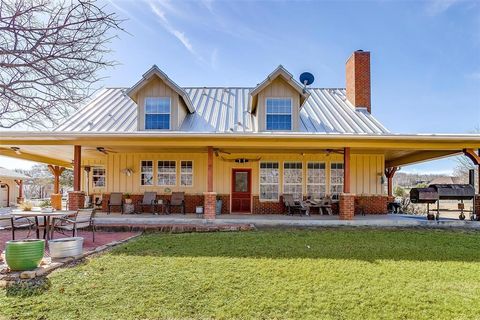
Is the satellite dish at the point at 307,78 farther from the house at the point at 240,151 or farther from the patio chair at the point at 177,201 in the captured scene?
the patio chair at the point at 177,201

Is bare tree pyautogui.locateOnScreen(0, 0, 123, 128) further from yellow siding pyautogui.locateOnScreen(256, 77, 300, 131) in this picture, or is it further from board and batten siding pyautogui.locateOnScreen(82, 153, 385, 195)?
board and batten siding pyautogui.locateOnScreen(82, 153, 385, 195)

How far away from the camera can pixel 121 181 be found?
14.5 metres

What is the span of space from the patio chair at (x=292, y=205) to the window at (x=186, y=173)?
166 inches

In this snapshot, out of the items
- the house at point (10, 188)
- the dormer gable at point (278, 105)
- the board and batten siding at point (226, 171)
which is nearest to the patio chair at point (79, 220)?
the board and batten siding at point (226, 171)

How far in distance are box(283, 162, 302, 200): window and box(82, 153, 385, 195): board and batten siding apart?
0.58ft

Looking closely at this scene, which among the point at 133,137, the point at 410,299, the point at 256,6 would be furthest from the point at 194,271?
the point at 256,6

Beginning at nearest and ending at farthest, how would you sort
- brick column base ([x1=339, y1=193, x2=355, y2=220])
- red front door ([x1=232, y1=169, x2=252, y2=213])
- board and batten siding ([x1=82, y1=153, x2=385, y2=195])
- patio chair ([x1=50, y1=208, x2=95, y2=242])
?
patio chair ([x1=50, y1=208, x2=95, y2=242]) → brick column base ([x1=339, y1=193, x2=355, y2=220]) → board and batten siding ([x1=82, y1=153, x2=385, y2=195]) → red front door ([x1=232, y1=169, x2=252, y2=213])

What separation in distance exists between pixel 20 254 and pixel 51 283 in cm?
90

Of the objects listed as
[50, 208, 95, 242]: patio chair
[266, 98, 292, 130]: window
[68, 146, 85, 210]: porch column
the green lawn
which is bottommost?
the green lawn

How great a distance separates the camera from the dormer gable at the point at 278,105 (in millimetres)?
13133

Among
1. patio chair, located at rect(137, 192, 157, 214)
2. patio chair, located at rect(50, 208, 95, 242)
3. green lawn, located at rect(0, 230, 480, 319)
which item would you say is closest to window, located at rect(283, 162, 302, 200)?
patio chair, located at rect(137, 192, 157, 214)

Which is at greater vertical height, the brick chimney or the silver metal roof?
the brick chimney

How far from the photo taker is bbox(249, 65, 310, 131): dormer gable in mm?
13133

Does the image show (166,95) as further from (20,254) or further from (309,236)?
(20,254)
